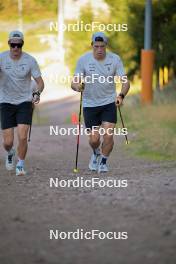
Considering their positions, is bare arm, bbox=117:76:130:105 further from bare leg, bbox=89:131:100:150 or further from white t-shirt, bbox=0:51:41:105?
white t-shirt, bbox=0:51:41:105

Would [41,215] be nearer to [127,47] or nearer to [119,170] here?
[119,170]

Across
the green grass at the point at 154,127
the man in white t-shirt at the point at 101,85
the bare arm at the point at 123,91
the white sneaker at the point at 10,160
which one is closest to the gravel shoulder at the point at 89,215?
the white sneaker at the point at 10,160

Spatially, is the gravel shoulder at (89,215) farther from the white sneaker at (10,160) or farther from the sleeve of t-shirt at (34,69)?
the sleeve of t-shirt at (34,69)

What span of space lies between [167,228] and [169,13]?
758 inches

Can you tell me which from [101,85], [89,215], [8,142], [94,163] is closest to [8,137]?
[8,142]

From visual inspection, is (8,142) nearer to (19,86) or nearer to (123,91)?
(19,86)

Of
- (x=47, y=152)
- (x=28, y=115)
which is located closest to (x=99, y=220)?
(x=28, y=115)

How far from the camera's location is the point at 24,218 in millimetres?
8523

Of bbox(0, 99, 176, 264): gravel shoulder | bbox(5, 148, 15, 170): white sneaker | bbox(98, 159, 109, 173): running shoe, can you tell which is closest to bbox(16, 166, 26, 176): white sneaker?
bbox(0, 99, 176, 264): gravel shoulder

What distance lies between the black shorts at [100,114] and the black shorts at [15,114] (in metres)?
0.83

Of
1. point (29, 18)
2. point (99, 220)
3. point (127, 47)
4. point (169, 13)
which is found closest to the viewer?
point (99, 220)

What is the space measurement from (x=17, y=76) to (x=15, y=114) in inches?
25.2

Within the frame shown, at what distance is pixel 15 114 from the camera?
12.2m

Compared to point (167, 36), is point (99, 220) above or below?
below
